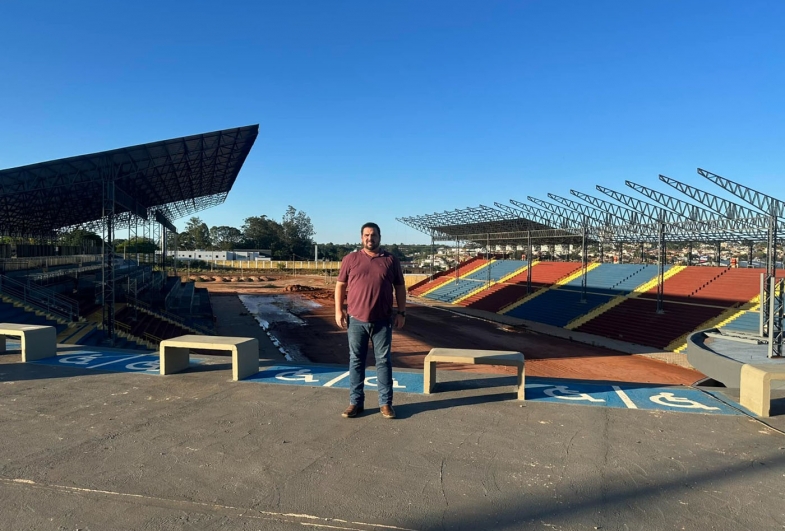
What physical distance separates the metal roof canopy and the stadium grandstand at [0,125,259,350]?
0.05 meters

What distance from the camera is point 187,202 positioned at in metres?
40.2

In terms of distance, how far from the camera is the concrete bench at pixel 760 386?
447cm

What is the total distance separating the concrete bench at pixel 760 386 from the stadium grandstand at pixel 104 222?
15.7 meters

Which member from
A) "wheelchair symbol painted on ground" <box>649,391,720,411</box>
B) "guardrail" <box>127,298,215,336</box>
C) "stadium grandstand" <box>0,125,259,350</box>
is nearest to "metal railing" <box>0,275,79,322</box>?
"stadium grandstand" <box>0,125,259,350</box>

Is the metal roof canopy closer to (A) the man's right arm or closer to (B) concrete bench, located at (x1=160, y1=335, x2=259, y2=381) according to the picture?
(B) concrete bench, located at (x1=160, y1=335, x2=259, y2=381)

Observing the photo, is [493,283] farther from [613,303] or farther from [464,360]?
[464,360]

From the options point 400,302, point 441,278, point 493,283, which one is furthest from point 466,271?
point 400,302

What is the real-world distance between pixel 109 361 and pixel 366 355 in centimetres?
493

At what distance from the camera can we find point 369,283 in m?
4.38

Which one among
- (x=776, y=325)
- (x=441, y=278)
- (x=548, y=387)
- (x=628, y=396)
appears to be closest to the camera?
(x=628, y=396)

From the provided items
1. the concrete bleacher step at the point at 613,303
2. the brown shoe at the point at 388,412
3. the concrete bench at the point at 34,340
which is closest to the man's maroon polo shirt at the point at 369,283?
the brown shoe at the point at 388,412

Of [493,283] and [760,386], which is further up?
[760,386]

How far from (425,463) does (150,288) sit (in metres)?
32.0

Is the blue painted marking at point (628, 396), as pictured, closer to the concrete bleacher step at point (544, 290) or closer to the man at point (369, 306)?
the man at point (369, 306)
